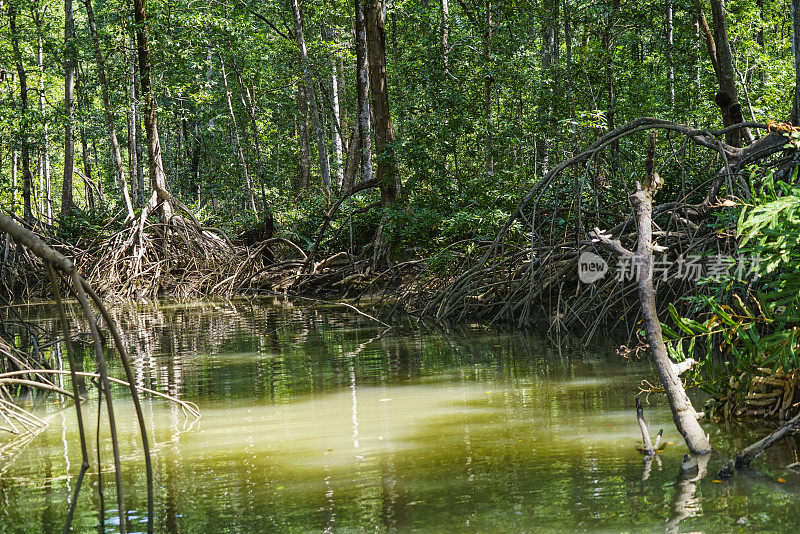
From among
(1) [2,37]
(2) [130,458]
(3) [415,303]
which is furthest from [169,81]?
(2) [130,458]

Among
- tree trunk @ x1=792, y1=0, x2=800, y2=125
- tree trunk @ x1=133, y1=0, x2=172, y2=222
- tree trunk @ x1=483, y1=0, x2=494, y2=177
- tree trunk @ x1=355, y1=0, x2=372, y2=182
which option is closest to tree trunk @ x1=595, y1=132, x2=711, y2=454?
tree trunk @ x1=792, y1=0, x2=800, y2=125

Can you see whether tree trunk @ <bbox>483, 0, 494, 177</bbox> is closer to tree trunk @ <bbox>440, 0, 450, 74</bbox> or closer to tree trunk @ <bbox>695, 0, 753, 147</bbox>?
tree trunk @ <bbox>440, 0, 450, 74</bbox>

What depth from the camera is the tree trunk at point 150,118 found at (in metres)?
14.1

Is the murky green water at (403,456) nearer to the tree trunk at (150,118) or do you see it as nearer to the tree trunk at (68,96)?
the tree trunk at (150,118)

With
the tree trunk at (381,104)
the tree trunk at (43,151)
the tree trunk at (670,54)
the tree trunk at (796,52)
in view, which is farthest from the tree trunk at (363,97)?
the tree trunk at (43,151)

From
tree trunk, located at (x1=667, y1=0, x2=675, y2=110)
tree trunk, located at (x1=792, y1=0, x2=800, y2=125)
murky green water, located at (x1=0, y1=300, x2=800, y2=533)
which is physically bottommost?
murky green water, located at (x1=0, y1=300, x2=800, y2=533)

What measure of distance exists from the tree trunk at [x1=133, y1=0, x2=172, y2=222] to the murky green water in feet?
26.1

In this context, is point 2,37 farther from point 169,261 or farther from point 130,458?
point 130,458

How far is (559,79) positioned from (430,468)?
11.9 meters

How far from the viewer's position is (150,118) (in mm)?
14711

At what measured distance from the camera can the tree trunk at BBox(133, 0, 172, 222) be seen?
14.1m

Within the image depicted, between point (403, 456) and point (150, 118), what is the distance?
40.6 feet

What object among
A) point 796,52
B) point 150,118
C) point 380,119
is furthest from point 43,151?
point 796,52

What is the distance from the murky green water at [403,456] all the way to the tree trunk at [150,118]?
795cm
